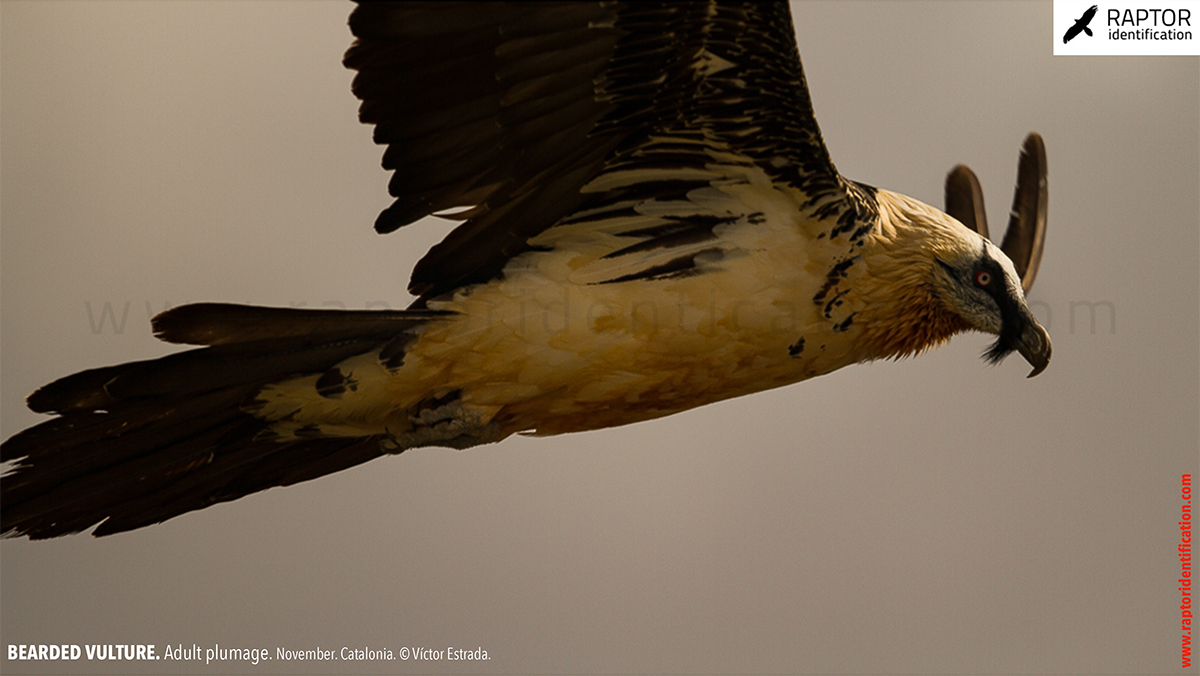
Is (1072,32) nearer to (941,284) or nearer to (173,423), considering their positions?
(941,284)

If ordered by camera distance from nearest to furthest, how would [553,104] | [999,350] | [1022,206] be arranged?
[553,104], [999,350], [1022,206]

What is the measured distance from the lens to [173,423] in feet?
7.89

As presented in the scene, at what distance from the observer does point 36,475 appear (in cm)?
241

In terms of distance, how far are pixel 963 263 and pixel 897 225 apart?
A: 0.17m

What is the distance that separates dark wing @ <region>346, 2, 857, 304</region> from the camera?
205 centimetres

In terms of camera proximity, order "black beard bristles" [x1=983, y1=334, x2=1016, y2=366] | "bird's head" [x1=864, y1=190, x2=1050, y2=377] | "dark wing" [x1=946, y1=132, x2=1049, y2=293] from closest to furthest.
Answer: "bird's head" [x1=864, y1=190, x2=1050, y2=377]
"black beard bristles" [x1=983, y1=334, x2=1016, y2=366]
"dark wing" [x1=946, y1=132, x2=1049, y2=293]

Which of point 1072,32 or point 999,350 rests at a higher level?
point 1072,32

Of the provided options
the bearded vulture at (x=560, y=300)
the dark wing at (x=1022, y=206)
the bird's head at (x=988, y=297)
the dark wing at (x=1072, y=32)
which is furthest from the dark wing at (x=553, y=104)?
the dark wing at (x=1072, y=32)

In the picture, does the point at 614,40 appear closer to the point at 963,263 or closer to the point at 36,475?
the point at 963,263

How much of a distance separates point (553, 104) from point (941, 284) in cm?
94

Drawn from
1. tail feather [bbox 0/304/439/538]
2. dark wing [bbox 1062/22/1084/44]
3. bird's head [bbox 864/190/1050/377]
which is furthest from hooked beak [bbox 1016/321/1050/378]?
dark wing [bbox 1062/22/1084/44]

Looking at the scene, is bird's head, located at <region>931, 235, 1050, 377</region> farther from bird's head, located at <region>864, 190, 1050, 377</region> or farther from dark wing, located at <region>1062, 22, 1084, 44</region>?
dark wing, located at <region>1062, 22, 1084, 44</region>

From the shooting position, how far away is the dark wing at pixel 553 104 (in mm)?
2055

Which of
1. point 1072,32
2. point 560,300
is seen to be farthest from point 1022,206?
point 560,300
